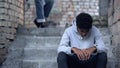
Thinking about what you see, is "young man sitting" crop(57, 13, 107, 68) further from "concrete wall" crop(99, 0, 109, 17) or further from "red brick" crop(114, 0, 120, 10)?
"concrete wall" crop(99, 0, 109, 17)

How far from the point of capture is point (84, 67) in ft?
14.6

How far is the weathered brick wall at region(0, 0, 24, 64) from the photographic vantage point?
5.56m

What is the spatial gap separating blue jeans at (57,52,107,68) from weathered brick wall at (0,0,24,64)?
Result: 56.4 inches

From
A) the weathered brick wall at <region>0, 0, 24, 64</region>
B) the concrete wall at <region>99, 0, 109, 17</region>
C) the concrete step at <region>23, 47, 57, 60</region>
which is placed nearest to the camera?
the concrete step at <region>23, 47, 57, 60</region>

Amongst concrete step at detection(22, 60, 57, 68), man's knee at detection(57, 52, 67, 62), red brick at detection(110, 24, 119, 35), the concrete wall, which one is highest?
the concrete wall

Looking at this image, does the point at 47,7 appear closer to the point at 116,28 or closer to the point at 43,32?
the point at 43,32

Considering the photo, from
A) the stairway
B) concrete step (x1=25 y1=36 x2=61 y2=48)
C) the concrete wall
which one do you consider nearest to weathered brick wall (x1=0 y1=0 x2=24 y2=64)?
the stairway

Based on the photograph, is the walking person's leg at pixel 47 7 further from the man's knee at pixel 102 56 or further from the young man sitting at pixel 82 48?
the man's knee at pixel 102 56

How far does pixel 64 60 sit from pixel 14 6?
84.9 inches

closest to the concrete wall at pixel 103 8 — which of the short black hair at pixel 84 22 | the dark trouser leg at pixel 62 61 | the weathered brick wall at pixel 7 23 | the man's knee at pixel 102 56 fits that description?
the weathered brick wall at pixel 7 23

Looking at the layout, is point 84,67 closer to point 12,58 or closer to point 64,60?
point 64,60

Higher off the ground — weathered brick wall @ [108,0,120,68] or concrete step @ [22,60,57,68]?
weathered brick wall @ [108,0,120,68]

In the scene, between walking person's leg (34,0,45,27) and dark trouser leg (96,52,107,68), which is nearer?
dark trouser leg (96,52,107,68)

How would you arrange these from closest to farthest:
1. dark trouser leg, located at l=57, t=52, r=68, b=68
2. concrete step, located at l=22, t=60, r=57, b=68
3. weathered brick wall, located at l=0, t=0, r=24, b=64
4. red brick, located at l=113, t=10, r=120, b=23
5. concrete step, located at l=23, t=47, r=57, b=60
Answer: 1. dark trouser leg, located at l=57, t=52, r=68, b=68
2. concrete step, located at l=22, t=60, r=57, b=68
3. red brick, located at l=113, t=10, r=120, b=23
4. concrete step, located at l=23, t=47, r=57, b=60
5. weathered brick wall, located at l=0, t=0, r=24, b=64
